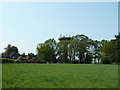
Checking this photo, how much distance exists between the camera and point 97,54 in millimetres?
71125

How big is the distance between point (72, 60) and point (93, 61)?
8.17m

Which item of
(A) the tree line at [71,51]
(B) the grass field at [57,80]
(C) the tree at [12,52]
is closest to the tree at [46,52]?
(A) the tree line at [71,51]

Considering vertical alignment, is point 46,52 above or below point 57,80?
above

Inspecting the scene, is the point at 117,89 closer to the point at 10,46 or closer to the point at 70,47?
the point at 70,47

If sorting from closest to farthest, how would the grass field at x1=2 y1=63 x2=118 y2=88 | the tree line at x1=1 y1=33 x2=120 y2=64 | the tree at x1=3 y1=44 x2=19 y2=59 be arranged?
the grass field at x1=2 y1=63 x2=118 y2=88 < the tree line at x1=1 y1=33 x2=120 y2=64 < the tree at x1=3 y1=44 x2=19 y2=59

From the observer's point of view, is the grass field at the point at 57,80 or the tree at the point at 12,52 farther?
the tree at the point at 12,52

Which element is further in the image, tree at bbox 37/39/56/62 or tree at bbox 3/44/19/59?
tree at bbox 3/44/19/59

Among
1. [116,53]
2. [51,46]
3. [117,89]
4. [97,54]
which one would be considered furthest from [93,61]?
[117,89]

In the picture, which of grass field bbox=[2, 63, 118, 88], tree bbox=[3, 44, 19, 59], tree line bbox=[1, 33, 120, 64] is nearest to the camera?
grass field bbox=[2, 63, 118, 88]

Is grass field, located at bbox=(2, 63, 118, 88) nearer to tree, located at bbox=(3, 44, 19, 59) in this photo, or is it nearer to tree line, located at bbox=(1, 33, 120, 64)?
tree line, located at bbox=(1, 33, 120, 64)

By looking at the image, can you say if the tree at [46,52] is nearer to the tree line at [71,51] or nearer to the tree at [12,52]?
the tree line at [71,51]

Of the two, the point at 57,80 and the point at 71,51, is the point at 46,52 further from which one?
the point at 57,80

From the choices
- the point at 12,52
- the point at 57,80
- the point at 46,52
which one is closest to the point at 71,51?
the point at 46,52

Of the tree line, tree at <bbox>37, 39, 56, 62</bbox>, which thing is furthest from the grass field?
tree at <bbox>37, 39, 56, 62</bbox>
